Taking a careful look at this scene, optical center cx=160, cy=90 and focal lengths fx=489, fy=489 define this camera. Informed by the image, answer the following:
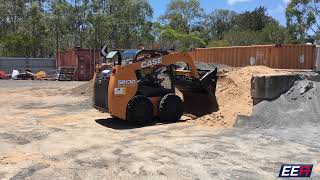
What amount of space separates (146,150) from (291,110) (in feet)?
15.7

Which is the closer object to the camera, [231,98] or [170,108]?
[170,108]

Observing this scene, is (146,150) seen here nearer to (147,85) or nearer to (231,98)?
(147,85)

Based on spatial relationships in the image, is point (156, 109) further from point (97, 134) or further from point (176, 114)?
point (97, 134)

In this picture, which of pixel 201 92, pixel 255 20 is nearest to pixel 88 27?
pixel 255 20

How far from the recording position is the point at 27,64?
44.0m

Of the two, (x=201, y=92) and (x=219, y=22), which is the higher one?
(x=219, y=22)

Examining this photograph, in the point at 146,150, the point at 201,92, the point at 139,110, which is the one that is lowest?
the point at 146,150

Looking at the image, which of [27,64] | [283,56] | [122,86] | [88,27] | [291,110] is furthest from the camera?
[88,27]

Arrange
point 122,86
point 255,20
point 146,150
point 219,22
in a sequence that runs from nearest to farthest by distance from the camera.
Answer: point 146,150, point 122,86, point 255,20, point 219,22

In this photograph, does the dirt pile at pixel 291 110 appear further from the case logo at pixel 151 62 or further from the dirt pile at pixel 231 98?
the case logo at pixel 151 62

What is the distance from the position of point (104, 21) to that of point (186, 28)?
101ft

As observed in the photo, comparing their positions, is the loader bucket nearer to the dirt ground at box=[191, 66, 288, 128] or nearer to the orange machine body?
the dirt ground at box=[191, 66, 288, 128]

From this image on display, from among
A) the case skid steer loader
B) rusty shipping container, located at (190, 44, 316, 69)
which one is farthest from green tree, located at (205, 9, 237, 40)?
the case skid steer loader

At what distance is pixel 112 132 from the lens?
12.1m
